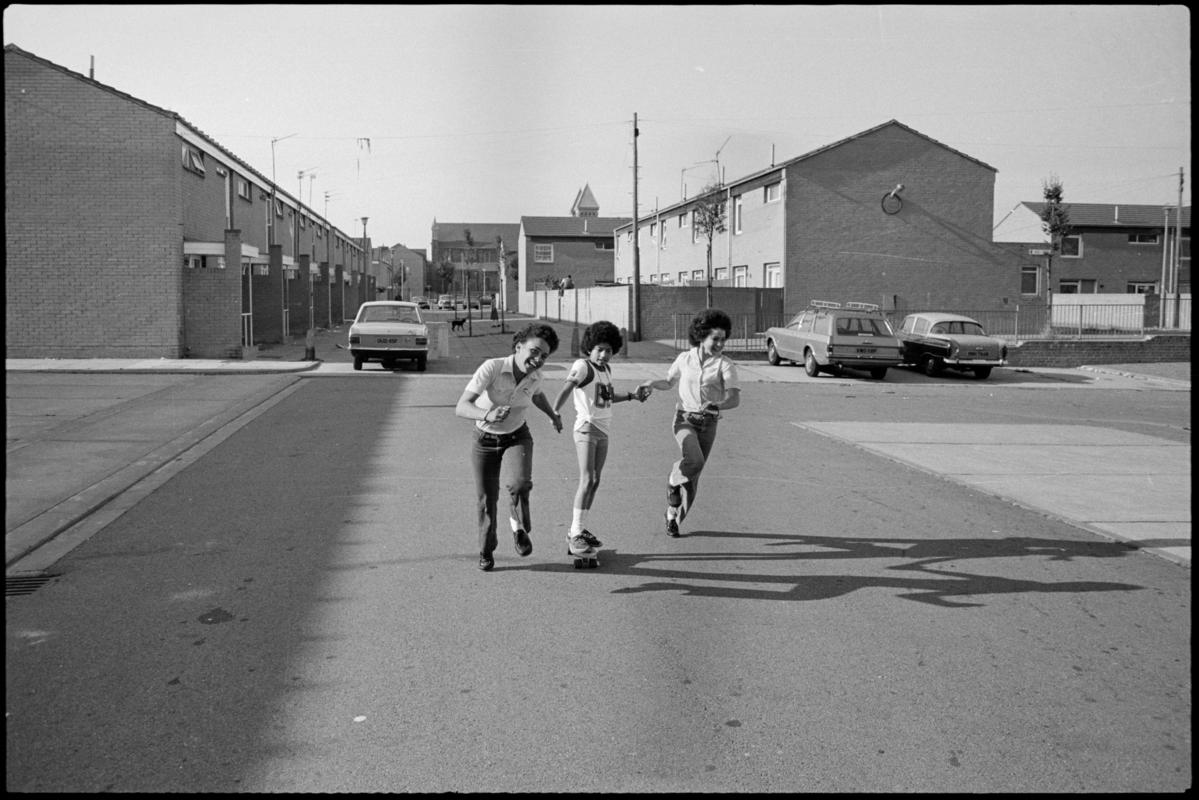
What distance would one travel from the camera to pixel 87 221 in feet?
84.9

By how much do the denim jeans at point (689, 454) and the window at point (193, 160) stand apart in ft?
76.7

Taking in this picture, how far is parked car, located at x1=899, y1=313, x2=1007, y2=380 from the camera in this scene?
25938 mm

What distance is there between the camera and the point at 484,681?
4.87 metres

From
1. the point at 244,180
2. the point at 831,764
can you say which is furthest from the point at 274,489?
the point at 244,180

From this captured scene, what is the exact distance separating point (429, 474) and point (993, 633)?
6243 mm

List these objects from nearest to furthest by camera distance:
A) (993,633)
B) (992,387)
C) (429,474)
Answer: (993,633) < (429,474) < (992,387)

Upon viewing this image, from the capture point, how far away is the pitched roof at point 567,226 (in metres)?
81.4

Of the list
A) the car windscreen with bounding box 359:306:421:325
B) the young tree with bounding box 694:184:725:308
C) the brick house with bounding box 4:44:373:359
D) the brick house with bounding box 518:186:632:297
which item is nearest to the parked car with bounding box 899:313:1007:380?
the car windscreen with bounding box 359:306:421:325

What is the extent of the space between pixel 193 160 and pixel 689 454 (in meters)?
24.9

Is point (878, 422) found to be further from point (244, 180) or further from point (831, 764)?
point (244, 180)

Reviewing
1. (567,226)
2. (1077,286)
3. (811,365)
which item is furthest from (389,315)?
(567,226)

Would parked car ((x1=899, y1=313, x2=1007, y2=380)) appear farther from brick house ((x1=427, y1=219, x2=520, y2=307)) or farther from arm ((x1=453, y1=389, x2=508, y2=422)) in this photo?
brick house ((x1=427, y1=219, x2=520, y2=307))

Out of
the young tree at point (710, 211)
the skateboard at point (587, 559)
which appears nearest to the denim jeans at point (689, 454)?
the skateboard at point (587, 559)

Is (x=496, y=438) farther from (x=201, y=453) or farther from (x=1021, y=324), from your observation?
(x=1021, y=324)
